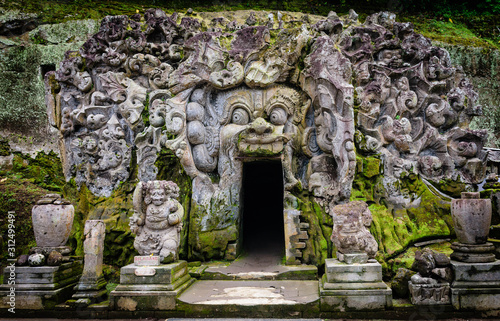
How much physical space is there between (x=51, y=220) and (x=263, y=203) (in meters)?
6.70

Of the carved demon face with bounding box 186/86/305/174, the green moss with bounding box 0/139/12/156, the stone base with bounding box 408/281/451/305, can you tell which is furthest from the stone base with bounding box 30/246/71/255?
the green moss with bounding box 0/139/12/156

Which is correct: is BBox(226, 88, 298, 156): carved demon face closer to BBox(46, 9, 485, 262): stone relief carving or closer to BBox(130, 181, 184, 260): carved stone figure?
BBox(46, 9, 485, 262): stone relief carving

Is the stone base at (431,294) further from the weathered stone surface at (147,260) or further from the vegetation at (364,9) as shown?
the vegetation at (364,9)

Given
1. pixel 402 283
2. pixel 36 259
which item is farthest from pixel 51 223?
pixel 402 283

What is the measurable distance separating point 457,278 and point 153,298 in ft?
15.3

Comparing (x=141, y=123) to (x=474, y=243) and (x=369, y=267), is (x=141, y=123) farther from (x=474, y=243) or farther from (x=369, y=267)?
(x=474, y=243)

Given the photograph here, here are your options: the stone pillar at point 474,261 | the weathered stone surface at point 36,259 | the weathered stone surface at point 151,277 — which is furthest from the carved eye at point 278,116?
the weathered stone surface at point 36,259

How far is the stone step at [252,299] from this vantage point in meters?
5.99

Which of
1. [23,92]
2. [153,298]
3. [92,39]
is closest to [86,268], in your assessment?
[153,298]

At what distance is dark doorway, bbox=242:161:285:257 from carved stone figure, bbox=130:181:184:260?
3.75m

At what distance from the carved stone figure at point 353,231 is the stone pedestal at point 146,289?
9.00ft

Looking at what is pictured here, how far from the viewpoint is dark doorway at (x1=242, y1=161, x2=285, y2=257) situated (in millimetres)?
10703

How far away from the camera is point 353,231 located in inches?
251

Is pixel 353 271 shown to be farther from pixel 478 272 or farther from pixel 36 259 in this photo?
pixel 36 259
